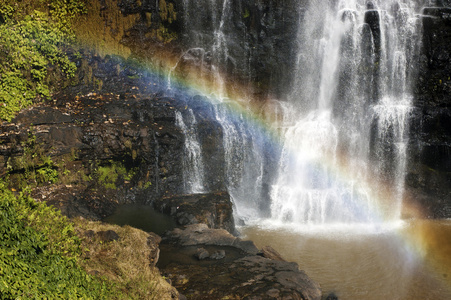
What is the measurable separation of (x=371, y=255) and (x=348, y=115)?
8.26 metres

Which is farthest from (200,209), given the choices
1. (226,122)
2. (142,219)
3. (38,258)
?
(38,258)

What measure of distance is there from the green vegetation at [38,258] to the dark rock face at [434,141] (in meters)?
16.0

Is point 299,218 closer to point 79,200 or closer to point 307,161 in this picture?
point 307,161

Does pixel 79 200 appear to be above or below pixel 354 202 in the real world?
above

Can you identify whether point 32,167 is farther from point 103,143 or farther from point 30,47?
point 30,47

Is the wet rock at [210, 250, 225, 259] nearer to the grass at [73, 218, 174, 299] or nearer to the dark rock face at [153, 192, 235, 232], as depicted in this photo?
the grass at [73, 218, 174, 299]

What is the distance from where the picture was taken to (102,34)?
17.3 meters

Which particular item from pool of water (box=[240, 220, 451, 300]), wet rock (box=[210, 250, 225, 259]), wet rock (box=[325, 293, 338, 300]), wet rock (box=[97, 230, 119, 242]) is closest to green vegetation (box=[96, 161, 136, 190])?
pool of water (box=[240, 220, 451, 300])

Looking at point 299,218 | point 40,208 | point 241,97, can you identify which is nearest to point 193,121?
point 241,97

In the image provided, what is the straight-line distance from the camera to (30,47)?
1457 cm

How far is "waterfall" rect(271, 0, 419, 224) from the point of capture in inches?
635

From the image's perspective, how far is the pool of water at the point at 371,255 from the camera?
9.84 m

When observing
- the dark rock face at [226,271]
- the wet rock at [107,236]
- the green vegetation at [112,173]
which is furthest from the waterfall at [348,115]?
the wet rock at [107,236]

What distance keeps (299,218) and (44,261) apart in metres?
12.3
